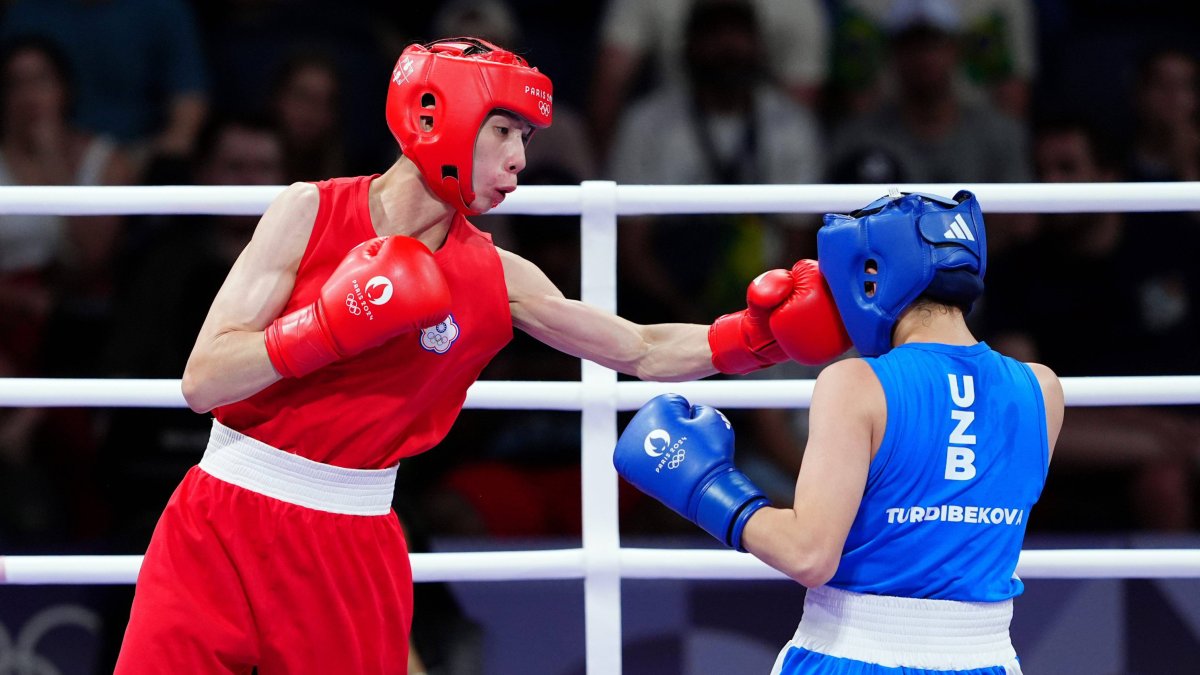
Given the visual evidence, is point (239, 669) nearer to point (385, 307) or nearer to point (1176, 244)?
point (385, 307)

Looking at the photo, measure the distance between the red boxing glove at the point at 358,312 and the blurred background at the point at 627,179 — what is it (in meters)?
1.20

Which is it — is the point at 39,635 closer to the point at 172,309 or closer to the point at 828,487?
the point at 172,309

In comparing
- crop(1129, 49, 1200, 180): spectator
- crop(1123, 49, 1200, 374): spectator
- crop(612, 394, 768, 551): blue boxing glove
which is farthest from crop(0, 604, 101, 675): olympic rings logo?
crop(1129, 49, 1200, 180): spectator

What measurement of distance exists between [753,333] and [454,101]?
Result: 696 millimetres

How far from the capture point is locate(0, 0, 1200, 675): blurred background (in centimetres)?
400

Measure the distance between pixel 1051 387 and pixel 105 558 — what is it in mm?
1764

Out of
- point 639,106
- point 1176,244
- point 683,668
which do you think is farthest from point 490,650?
point 1176,244

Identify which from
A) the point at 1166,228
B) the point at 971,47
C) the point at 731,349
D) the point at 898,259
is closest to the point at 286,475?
the point at 731,349

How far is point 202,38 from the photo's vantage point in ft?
17.7

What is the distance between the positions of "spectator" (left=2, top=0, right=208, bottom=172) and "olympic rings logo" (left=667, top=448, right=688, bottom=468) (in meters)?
3.45

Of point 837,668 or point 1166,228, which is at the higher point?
point 1166,228

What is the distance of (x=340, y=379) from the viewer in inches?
92.4

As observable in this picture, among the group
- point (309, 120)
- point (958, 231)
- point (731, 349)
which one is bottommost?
point (731, 349)

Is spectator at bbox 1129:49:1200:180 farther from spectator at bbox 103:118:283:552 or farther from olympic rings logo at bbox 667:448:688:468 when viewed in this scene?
olympic rings logo at bbox 667:448:688:468
